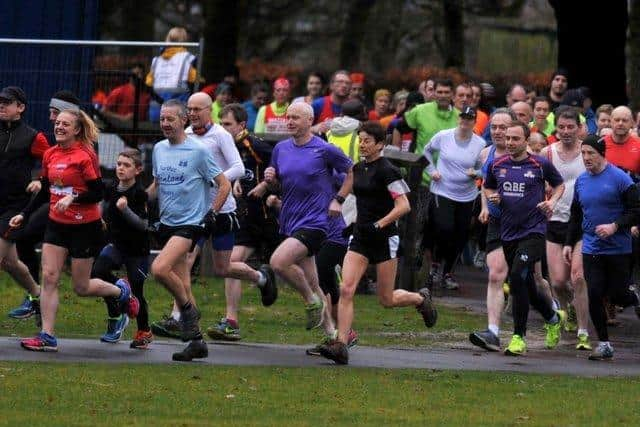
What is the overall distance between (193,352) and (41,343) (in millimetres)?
1173

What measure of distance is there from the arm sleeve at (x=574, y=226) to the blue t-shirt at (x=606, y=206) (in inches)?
13.1

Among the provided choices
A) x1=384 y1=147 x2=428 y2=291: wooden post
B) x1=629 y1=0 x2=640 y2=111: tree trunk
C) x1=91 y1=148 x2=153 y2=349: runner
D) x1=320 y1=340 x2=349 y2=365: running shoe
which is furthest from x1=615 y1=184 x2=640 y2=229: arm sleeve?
x1=629 y1=0 x2=640 y2=111: tree trunk

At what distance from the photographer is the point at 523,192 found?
14602mm

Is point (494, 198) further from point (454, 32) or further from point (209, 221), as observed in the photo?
point (454, 32)

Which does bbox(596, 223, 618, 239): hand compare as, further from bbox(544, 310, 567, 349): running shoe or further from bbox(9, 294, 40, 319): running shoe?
bbox(9, 294, 40, 319): running shoe

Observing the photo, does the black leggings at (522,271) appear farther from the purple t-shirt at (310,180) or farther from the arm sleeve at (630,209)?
the purple t-shirt at (310,180)

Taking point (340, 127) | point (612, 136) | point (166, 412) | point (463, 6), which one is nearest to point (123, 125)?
point (340, 127)

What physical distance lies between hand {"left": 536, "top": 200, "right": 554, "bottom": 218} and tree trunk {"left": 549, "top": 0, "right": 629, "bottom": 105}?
458 inches

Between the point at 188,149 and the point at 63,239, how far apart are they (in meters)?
1.14

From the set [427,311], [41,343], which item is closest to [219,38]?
[427,311]

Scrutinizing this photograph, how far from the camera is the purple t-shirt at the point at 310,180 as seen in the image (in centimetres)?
1452

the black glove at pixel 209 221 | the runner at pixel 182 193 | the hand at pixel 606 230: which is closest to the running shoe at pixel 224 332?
the runner at pixel 182 193

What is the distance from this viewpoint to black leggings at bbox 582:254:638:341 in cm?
1455

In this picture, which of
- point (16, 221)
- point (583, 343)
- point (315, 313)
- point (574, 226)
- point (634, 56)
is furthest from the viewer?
point (634, 56)
